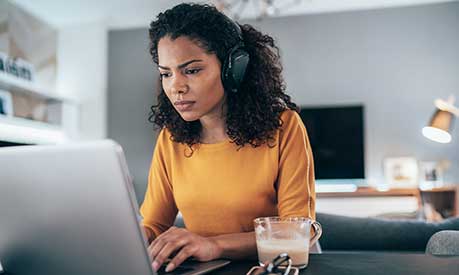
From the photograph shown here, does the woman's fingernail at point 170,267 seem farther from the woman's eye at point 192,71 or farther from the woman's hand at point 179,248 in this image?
the woman's eye at point 192,71

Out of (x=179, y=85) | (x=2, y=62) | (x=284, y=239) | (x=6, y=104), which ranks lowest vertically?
(x=284, y=239)

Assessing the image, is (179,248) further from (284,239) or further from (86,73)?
(86,73)

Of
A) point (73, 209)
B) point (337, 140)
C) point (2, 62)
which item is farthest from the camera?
point (337, 140)

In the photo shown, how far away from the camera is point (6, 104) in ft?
12.9

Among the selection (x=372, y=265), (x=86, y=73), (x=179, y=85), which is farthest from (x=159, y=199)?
(x=86, y=73)

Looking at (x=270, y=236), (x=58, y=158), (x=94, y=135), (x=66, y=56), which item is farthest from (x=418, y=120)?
(x=58, y=158)

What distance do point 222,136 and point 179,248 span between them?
41 cm

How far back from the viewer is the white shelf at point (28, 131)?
3.73 metres

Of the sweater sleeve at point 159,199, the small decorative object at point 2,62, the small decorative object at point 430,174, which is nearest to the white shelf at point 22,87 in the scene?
the small decorative object at point 2,62

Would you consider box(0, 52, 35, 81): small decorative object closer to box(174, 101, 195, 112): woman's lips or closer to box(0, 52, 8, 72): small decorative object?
box(0, 52, 8, 72): small decorative object

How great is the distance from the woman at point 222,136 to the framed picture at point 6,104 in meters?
3.14

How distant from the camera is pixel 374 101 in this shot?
178 inches

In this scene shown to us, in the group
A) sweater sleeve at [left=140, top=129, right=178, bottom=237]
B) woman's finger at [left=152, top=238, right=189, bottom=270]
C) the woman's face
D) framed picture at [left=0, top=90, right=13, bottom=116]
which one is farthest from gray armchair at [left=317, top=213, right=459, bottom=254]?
framed picture at [left=0, top=90, right=13, bottom=116]

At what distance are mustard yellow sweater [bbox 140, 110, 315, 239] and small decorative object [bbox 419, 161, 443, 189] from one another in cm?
354
